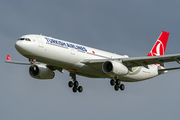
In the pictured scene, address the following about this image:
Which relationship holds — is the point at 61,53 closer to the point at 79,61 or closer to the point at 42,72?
the point at 79,61

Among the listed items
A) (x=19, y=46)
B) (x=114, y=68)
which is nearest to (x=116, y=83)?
(x=114, y=68)

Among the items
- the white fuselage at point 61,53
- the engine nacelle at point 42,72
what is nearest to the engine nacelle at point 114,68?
the white fuselage at point 61,53

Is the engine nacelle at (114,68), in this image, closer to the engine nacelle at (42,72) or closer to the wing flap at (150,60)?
the wing flap at (150,60)

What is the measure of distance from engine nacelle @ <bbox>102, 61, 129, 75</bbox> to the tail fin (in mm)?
12594

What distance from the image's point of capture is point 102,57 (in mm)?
42000

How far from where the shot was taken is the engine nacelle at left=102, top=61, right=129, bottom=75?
38.9 metres

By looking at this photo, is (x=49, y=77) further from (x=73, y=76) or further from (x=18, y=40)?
(x=18, y=40)

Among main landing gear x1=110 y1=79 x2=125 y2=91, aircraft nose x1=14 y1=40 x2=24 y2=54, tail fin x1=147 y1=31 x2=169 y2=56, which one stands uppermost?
tail fin x1=147 y1=31 x2=169 y2=56

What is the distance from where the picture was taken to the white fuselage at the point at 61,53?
35.6m

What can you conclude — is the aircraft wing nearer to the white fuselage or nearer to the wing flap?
the wing flap

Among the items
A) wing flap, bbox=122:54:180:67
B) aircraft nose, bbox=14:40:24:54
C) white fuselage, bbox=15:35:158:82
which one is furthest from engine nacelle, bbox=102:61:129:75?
aircraft nose, bbox=14:40:24:54

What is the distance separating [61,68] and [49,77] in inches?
83.5

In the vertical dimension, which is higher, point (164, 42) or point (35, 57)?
point (164, 42)

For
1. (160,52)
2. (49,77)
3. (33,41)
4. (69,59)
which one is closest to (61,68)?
(49,77)
